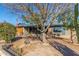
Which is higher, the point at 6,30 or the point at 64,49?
the point at 6,30

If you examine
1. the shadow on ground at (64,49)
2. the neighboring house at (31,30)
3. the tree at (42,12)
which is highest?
the tree at (42,12)

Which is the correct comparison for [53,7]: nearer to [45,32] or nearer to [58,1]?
[58,1]

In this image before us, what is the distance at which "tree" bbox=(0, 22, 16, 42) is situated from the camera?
2.96 meters

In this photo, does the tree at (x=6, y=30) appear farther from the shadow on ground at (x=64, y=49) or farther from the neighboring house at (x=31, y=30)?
the shadow on ground at (x=64, y=49)

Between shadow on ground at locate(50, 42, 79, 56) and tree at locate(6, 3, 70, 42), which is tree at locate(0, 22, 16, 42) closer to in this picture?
tree at locate(6, 3, 70, 42)

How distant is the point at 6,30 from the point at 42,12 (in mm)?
458

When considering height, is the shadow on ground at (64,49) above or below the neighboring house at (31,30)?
below

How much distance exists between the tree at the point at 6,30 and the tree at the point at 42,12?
0.61 ft

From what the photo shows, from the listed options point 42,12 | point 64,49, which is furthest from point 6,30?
point 64,49

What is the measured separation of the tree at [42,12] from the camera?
9.59ft

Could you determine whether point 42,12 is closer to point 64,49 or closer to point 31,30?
point 31,30

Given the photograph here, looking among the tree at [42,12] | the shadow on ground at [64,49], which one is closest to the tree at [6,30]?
the tree at [42,12]

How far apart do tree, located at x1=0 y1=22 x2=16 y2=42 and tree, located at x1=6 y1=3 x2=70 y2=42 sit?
19 cm

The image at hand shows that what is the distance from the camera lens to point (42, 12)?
2965 mm
